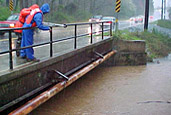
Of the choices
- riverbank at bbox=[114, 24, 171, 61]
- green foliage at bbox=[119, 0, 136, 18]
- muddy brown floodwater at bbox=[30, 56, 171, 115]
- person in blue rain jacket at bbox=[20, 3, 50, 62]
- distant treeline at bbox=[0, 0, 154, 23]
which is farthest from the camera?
green foliage at bbox=[119, 0, 136, 18]

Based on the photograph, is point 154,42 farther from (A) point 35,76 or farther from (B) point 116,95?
(A) point 35,76

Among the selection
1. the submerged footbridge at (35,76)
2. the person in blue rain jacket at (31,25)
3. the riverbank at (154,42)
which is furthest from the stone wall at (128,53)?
the person in blue rain jacket at (31,25)

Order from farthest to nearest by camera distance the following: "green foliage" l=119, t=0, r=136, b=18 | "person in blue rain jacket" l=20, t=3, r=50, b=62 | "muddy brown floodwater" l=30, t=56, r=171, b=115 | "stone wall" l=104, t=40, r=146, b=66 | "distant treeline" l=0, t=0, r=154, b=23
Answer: "green foliage" l=119, t=0, r=136, b=18
"distant treeline" l=0, t=0, r=154, b=23
"stone wall" l=104, t=40, r=146, b=66
"muddy brown floodwater" l=30, t=56, r=171, b=115
"person in blue rain jacket" l=20, t=3, r=50, b=62

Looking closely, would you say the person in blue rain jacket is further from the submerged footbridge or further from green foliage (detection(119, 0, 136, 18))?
green foliage (detection(119, 0, 136, 18))

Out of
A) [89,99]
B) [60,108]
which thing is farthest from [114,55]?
[60,108]

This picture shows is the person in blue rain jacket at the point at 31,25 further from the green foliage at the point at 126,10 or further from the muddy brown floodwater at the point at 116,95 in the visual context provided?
the green foliage at the point at 126,10

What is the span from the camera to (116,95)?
360 inches

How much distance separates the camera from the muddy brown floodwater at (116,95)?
25.3ft

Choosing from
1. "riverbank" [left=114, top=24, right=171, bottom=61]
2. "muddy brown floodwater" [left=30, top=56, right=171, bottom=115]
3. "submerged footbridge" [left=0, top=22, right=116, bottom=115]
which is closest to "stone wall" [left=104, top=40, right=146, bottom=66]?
"muddy brown floodwater" [left=30, top=56, right=171, bottom=115]

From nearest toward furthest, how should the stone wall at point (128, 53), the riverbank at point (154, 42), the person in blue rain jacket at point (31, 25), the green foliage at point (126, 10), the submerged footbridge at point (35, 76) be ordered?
the submerged footbridge at point (35, 76) < the person in blue rain jacket at point (31, 25) < the stone wall at point (128, 53) < the riverbank at point (154, 42) < the green foliage at point (126, 10)

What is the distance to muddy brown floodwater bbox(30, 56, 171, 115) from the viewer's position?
7.70m

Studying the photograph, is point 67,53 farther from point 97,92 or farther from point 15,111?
point 15,111

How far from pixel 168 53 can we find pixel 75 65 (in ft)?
37.8

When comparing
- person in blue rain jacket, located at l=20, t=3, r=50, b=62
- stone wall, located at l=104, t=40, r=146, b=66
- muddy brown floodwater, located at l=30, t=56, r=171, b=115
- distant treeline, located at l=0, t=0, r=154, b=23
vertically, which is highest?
distant treeline, located at l=0, t=0, r=154, b=23
